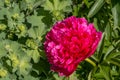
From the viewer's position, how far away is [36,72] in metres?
1.54

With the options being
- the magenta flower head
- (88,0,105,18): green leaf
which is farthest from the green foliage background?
the magenta flower head

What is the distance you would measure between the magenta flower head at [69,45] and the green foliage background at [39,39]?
13cm

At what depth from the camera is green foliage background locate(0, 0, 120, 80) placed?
58.7 inches

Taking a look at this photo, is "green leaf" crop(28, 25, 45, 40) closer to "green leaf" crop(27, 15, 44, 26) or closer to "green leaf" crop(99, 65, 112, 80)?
"green leaf" crop(27, 15, 44, 26)

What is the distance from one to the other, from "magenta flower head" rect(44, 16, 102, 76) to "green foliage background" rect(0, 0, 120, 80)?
0.43ft

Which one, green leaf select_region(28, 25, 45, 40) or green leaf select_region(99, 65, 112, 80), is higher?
green leaf select_region(28, 25, 45, 40)

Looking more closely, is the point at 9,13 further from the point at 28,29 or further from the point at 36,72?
the point at 36,72

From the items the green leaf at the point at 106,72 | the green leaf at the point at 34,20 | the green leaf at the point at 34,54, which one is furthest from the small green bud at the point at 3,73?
the green leaf at the point at 106,72

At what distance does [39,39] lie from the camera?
1.50 m

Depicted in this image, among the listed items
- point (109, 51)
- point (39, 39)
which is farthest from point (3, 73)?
point (109, 51)

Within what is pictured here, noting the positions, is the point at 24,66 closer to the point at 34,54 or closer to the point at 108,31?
the point at 34,54

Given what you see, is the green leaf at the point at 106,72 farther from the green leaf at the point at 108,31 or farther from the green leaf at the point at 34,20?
the green leaf at the point at 34,20

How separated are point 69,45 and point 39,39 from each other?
18 cm

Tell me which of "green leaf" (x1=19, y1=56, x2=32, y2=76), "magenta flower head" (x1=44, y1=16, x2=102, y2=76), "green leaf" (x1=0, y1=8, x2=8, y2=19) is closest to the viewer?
"magenta flower head" (x1=44, y1=16, x2=102, y2=76)
